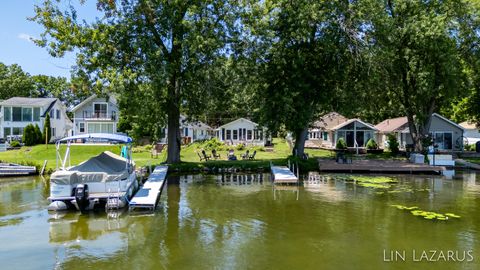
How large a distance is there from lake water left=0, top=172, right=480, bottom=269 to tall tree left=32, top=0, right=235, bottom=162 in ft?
24.3

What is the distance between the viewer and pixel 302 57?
86.4 ft

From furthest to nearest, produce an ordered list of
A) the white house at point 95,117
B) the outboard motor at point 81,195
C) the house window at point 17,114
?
the white house at point 95,117, the house window at point 17,114, the outboard motor at point 81,195

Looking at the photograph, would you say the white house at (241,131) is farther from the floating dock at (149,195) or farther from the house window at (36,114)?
the floating dock at (149,195)

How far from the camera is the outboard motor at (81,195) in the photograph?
1351 centimetres

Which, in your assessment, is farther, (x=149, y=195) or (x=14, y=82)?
(x=14, y=82)

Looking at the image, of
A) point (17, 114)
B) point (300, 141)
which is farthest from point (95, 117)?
point (300, 141)

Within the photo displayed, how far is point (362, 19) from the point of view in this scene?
84.6 feet

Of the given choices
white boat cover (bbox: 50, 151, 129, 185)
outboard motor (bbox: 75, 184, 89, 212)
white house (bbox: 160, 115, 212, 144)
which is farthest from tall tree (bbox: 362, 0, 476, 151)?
white house (bbox: 160, 115, 212, 144)

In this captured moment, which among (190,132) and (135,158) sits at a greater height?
(190,132)

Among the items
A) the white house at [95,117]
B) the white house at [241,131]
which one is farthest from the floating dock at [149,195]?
the white house at [241,131]

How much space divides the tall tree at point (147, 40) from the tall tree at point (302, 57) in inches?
142

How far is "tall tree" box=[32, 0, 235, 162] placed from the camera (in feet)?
71.1

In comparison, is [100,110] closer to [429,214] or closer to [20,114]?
[20,114]

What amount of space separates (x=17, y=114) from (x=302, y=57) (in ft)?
119
